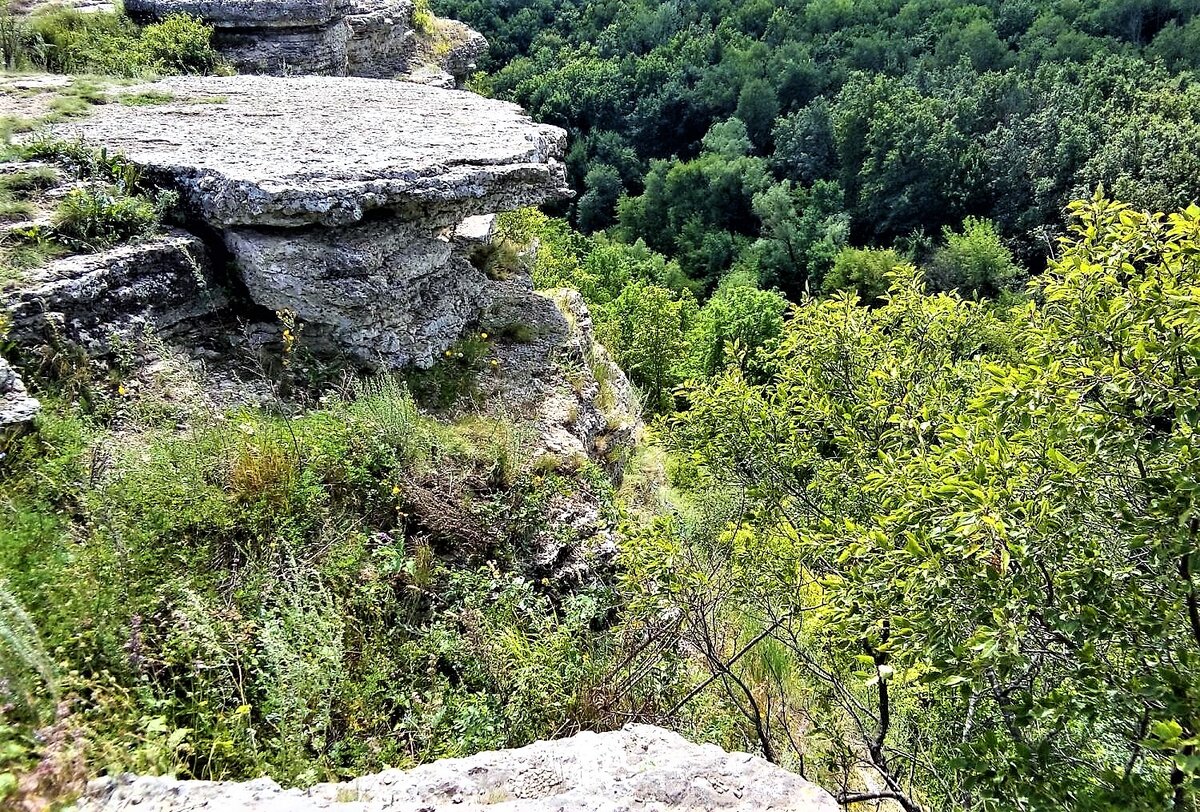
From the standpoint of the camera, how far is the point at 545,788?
2855mm

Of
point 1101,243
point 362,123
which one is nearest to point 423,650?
point 1101,243

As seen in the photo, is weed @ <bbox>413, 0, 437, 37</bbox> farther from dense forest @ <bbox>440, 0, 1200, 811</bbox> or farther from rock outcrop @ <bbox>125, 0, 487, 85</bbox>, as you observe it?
dense forest @ <bbox>440, 0, 1200, 811</bbox>

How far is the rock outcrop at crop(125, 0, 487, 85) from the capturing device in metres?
11.8

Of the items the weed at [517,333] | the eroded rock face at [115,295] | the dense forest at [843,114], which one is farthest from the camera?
the dense forest at [843,114]

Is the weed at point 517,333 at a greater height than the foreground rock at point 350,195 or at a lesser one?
lesser

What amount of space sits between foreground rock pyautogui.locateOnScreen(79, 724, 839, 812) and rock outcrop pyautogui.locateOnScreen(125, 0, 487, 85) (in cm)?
1190

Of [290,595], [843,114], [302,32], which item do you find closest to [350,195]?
[290,595]

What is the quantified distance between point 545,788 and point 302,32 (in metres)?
13.9

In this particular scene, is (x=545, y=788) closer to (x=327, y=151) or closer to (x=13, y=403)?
(x=13, y=403)

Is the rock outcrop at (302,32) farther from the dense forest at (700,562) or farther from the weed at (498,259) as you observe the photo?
the weed at (498,259)

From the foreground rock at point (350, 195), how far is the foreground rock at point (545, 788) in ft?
12.4

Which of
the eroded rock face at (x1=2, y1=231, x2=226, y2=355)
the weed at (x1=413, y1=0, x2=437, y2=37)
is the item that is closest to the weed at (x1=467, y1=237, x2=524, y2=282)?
the eroded rock face at (x1=2, y1=231, x2=226, y2=355)

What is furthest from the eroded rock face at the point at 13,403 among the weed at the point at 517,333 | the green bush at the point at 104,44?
the green bush at the point at 104,44

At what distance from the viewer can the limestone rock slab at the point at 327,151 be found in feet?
17.9
